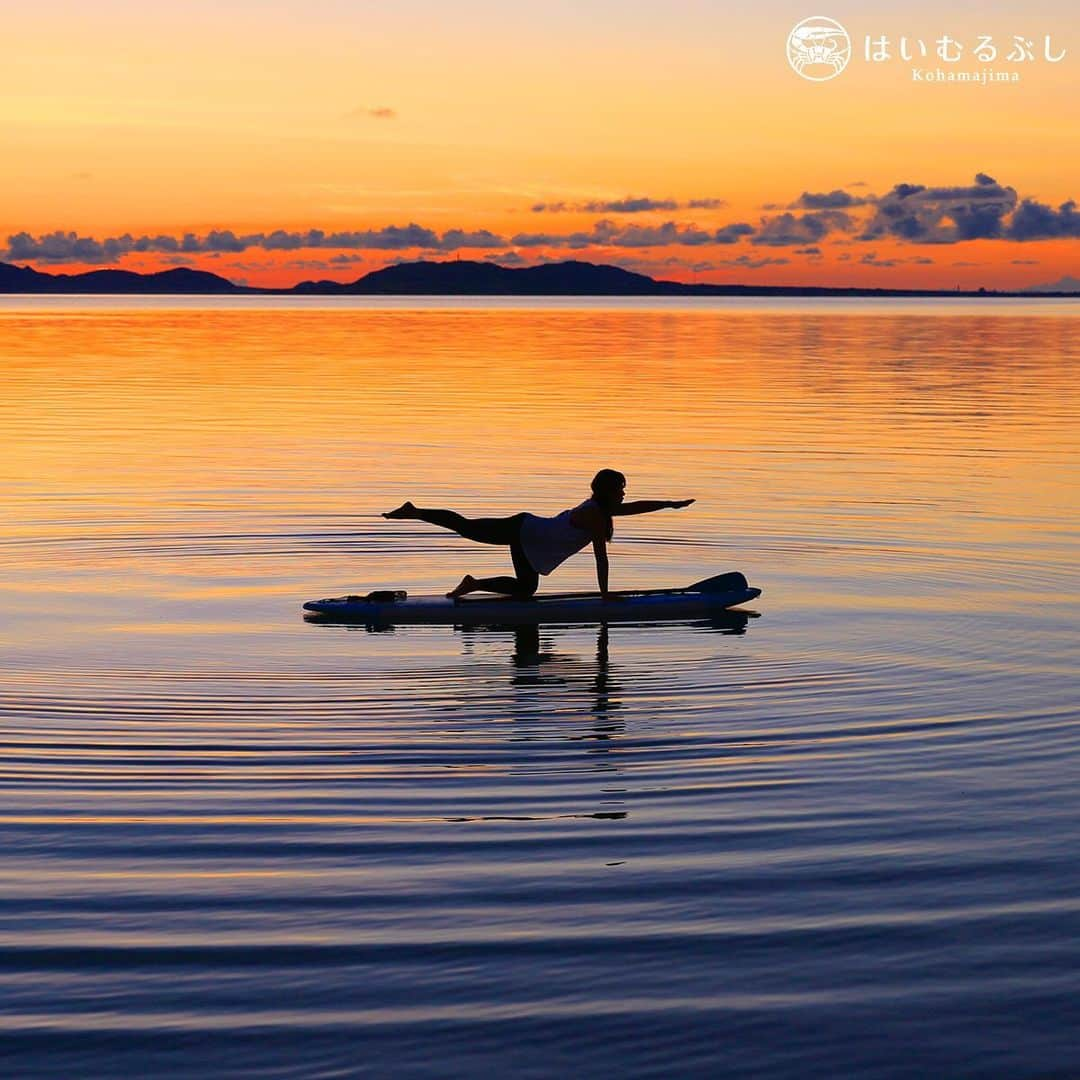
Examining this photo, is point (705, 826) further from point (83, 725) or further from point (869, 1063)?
point (83, 725)

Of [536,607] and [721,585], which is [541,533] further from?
[721,585]

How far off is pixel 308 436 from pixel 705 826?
27573mm

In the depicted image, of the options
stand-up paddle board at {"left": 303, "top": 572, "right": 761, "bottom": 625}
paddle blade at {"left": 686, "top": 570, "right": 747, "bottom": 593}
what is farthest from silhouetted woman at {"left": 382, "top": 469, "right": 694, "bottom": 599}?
paddle blade at {"left": 686, "top": 570, "right": 747, "bottom": 593}

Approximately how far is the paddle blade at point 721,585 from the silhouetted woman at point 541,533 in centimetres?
94

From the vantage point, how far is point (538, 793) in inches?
427

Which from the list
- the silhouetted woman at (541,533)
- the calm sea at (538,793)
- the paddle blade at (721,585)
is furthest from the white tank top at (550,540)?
the paddle blade at (721,585)

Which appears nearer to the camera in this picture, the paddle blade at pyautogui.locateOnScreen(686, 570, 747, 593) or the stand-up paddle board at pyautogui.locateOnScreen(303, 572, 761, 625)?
the stand-up paddle board at pyautogui.locateOnScreen(303, 572, 761, 625)

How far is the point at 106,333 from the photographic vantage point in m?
107

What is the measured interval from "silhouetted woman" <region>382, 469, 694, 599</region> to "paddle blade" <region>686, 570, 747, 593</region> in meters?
0.94

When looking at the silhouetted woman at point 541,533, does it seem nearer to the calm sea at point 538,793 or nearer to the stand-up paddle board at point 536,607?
the stand-up paddle board at point 536,607

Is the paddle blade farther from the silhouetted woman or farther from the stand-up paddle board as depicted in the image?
the silhouetted woman

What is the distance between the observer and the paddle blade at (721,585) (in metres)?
18.0

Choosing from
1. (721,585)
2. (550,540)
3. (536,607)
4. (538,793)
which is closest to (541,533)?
(550,540)

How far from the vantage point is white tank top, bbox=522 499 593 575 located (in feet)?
58.9
